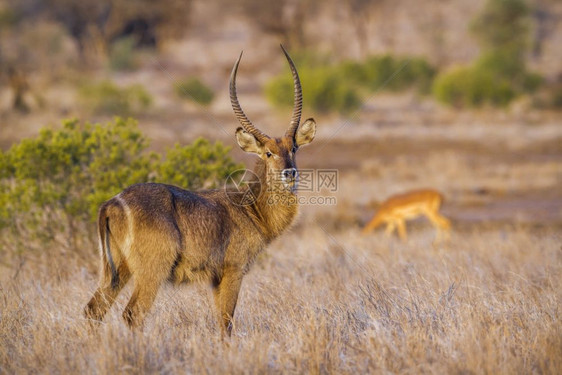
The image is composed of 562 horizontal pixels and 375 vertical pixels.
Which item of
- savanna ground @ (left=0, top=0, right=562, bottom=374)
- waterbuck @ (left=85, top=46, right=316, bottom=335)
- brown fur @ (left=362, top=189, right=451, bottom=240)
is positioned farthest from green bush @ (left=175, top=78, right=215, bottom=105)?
waterbuck @ (left=85, top=46, right=316, bottom=335)

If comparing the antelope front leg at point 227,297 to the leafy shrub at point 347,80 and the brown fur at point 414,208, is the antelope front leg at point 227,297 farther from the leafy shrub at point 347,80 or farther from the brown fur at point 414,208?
the leafy shrub at point 347,80

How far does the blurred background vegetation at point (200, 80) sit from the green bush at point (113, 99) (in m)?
0.07

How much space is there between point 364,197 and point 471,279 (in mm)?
9178

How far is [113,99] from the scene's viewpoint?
990 inches

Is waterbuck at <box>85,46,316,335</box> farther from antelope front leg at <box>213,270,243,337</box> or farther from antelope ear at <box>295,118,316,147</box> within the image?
antelope ear at <box>295,118,316,147</box>

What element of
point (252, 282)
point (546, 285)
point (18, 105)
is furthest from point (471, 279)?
point (18, 105)

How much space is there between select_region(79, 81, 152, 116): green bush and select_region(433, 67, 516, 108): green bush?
12923 mm

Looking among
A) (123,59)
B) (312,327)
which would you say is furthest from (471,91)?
(312,327)

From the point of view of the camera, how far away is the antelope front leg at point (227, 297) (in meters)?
5.46

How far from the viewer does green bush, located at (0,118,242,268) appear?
7781 millimetres

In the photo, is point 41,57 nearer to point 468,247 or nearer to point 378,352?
point 468,247

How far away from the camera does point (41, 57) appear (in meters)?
31.2

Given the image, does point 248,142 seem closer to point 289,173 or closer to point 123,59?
point 289,173

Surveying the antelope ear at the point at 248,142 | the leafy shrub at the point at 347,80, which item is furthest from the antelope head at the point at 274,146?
the leafy shrub at the point at 347,80
